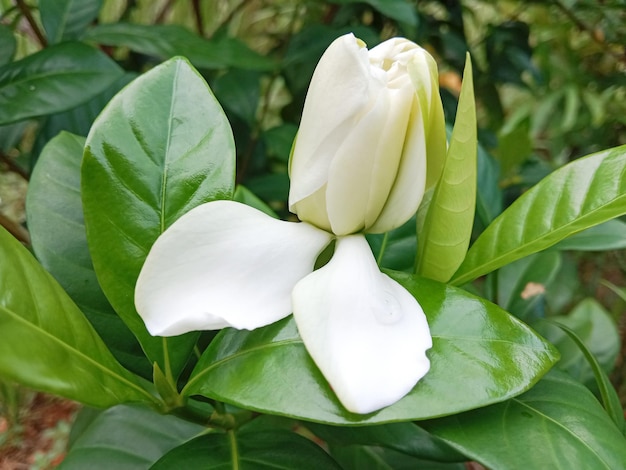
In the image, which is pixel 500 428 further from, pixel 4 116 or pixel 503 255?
pixel 4 116

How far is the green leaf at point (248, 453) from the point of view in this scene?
0.42 meters

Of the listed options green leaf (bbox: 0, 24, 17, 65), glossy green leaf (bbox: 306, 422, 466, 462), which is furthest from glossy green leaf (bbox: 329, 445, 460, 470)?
green leaf (bbox: 0, 24, 17, 65)

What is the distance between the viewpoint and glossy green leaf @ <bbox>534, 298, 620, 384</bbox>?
0.73m

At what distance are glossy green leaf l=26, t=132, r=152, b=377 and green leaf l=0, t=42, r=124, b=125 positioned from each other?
182mm

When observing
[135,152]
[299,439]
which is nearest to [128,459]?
[299,439]

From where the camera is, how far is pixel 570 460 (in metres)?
0.35

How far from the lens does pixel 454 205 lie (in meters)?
0.40

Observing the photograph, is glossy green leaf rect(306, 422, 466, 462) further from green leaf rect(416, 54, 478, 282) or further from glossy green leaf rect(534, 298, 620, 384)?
glossy green leaf rect(534, 298, 620, 384)

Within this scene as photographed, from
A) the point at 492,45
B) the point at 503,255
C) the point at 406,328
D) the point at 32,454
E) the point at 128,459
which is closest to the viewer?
the point at 406,328

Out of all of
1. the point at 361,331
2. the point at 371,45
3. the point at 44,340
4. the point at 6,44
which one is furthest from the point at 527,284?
the point at 6,44

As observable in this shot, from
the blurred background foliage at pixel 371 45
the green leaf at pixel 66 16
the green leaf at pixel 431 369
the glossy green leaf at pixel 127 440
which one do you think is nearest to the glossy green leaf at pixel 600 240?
the blurred background foliage at pixel 371 45

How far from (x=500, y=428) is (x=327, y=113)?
235mm

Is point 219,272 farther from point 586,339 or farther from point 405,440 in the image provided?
point 586,339

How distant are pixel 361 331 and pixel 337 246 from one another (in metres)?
0.08
